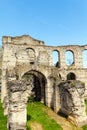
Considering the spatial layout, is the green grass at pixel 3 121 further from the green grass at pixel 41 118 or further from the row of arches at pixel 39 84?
the row of arches at pixel 39 84

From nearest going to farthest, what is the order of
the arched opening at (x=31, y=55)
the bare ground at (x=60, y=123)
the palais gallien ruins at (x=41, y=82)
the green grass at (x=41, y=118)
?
the palais gallien ruins at (x=41, y=82) < the bare ground at (x=60, y=123) < the green grass at (x=41, y=118) < the arched opening at (x=31, y=55)

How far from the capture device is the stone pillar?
17.1 metres

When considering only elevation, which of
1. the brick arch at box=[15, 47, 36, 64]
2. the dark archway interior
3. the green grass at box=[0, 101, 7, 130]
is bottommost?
the green grass at box=[0, 101, 7, 130]

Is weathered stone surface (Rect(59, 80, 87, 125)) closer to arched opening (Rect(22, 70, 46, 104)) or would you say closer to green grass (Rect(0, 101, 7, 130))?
arched opening (Rect(22, 70, 46, 104))

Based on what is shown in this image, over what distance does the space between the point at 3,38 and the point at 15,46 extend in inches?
111

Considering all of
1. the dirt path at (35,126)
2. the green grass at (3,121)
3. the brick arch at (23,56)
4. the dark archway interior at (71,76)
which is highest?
the brick arch at (23,56)

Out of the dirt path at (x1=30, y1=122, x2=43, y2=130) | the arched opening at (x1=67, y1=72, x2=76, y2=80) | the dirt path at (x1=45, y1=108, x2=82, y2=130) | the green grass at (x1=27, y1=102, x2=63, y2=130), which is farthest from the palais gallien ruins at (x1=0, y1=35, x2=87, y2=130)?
the dirt path at (x1=30, y1=122, x2=43, y2=130)

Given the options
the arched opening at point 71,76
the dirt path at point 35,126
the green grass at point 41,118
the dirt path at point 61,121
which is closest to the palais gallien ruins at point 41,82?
the arched opening at point 71,76

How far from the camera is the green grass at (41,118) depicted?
1925cm

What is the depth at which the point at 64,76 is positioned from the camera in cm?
3161

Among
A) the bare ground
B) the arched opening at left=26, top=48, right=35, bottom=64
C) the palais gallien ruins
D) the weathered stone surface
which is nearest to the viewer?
the palais gallien ruins

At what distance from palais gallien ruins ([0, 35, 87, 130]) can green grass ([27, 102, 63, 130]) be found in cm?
151

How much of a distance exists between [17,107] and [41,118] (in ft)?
13.6

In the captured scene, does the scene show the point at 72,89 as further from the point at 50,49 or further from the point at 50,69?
the point at 50,49
